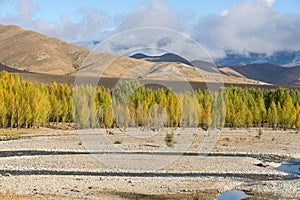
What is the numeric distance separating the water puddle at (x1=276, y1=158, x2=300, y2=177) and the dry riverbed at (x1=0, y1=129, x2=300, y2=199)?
3.84 feet

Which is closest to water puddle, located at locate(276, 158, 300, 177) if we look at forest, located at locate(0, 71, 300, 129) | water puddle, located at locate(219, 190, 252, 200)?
water puddle, located at locate(219, 190, 252, 200)

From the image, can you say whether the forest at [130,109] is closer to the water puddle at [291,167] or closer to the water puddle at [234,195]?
the water puddle at [291,167]

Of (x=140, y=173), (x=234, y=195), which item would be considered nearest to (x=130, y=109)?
(x=140, y=173)

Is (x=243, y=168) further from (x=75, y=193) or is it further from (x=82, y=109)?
(x=82, y=109)

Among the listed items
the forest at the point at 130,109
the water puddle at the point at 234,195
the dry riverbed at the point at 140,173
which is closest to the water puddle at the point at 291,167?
the dry riverbed at the point at 140,173

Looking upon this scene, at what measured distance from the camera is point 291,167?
53312 millimetres

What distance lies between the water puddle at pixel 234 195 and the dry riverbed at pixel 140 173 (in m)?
0.51

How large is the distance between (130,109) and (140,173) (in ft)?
188

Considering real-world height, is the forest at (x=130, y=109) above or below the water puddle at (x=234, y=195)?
above

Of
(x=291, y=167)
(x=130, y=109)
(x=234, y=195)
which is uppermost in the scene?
(x=130, y=109)

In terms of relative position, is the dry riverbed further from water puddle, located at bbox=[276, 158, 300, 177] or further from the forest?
the forest

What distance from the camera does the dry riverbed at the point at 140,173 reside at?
34500mm

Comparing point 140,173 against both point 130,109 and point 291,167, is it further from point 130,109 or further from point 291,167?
point 130,109

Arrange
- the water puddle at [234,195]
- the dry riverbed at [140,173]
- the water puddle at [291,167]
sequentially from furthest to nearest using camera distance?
the water puddle at [291,167] < the dry riverbed at [140,173] < the water puddle at [234,195]
